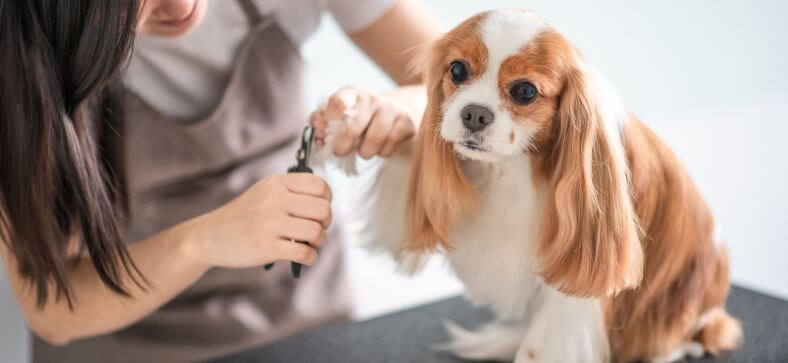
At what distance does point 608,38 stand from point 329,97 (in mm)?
490

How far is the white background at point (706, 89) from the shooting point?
110cm

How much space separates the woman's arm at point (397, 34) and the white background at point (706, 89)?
0.18 ft

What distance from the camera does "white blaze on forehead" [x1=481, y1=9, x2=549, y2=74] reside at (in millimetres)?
615

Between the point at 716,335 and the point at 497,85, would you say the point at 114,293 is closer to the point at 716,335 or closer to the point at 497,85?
the point at 497,85

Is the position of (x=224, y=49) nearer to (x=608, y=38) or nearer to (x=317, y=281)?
(x=317, y=281)

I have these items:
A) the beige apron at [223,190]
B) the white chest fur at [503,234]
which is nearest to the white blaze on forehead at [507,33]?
the white chest fur at [503,234]

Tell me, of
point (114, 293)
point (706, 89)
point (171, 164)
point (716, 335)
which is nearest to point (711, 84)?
point (706, 89)

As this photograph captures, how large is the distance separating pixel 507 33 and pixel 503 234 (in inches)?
9.4

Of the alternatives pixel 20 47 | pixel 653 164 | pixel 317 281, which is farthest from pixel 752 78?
pixel 20 47

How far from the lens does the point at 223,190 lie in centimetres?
117

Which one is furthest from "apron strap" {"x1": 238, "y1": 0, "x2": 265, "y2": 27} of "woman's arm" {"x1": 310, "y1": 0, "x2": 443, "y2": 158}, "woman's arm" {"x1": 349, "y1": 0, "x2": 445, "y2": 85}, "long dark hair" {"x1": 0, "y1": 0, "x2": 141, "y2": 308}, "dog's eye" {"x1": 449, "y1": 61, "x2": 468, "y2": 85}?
"dog's eye" {"x1": 449, "y1": 61, "x2": 468, "y2": 85}

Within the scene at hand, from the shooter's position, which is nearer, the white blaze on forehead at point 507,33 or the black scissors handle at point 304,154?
the white blaze on forehead at point 507,33

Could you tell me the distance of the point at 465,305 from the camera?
3.90ft

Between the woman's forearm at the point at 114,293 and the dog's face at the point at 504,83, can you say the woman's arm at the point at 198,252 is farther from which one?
the dog's face at the point at 504,83
